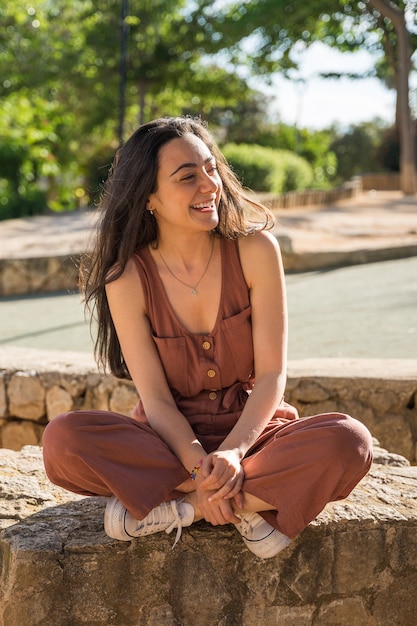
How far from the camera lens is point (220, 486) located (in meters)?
2.49

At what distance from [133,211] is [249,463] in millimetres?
868

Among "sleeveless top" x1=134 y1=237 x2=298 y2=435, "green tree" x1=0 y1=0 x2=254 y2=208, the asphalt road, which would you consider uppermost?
"green tree" x1=0 y1=0 x2=254 y2=208

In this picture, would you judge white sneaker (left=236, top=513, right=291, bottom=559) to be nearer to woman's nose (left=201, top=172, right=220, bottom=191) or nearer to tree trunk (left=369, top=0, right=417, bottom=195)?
woman's nose (left=201, top=172, right=220, bottom=191)

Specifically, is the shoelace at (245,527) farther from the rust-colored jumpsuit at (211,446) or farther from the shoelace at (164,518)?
the shoelace at (164,518)

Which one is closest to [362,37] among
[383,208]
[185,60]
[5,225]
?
[185,60]

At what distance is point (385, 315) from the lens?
22.4ft

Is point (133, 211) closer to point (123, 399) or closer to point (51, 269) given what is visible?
point (123, 399)

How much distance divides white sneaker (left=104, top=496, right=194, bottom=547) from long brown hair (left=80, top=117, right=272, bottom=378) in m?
0.68

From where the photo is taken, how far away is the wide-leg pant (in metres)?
2.47

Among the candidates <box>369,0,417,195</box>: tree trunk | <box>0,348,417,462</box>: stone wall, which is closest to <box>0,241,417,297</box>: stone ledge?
<box>0,348,417,462</box>: stone wall

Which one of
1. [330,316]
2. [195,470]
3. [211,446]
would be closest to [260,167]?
[330,316]

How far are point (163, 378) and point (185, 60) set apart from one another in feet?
66.2

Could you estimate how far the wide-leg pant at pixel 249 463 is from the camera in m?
2.47

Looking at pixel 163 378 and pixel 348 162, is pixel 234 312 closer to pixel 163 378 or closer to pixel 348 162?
pixel 163 378
